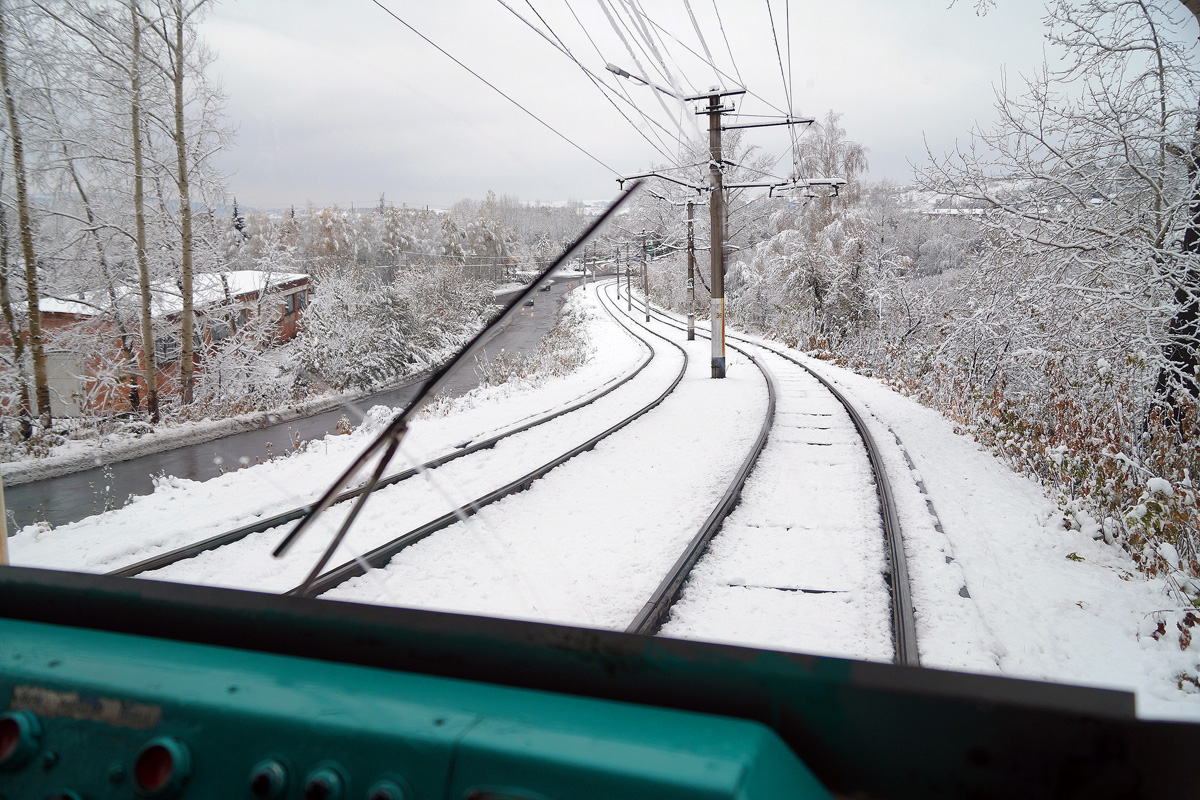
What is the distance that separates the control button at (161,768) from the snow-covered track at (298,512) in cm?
46

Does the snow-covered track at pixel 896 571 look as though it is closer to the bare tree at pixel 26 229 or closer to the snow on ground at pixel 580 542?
the snow on ground at pixel 580 542

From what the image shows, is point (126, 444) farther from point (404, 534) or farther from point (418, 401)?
point (418, 401)

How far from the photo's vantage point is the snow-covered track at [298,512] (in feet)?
14.4

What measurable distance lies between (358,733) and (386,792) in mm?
108

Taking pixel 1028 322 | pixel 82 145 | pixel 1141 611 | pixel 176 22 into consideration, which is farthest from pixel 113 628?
pixel 1028 322

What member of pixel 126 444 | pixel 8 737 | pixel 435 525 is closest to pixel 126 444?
pixel 126 444

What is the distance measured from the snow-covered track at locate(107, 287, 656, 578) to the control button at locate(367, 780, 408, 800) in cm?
61

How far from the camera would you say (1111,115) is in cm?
644

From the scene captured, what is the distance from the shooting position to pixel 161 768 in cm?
89

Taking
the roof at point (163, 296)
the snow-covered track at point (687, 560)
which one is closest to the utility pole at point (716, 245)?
the snow-covered track at point (687, 560)

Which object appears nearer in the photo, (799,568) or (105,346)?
(105,346)

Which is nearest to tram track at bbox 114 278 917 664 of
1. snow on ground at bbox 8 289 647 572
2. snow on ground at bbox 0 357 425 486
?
snow on ground at bbox 8 289 647 572

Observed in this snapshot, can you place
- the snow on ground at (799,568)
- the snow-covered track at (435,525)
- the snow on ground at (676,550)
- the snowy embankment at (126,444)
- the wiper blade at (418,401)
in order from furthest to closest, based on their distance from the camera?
the snow-covered track at (435,525) → the snow on ground at (799,568) → the snow on ground at (676,550) → the snowy embankment at (126,444) → the wiper blade at (418,401)

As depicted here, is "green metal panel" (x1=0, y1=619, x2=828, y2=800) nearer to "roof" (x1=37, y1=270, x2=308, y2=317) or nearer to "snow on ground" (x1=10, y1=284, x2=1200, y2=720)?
"snow on ground" (x1=10, y1=284, x2=1200, y2=720)
